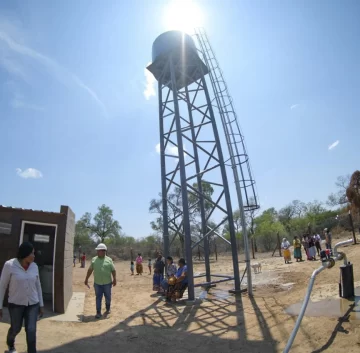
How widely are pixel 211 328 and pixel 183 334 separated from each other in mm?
554

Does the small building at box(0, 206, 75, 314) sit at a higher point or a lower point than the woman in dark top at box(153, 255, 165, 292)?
higher

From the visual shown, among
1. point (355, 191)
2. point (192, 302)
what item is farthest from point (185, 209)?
point (355, 191)

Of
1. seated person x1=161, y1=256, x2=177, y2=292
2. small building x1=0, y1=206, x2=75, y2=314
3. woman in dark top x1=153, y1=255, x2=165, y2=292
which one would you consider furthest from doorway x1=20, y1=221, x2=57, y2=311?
woman in dark top x1=153, y1=255, x2=165, y2=292

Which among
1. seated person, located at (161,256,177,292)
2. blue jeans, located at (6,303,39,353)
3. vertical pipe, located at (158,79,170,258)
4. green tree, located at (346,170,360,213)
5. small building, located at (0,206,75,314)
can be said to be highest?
green tree, located at (346,170,360,213)

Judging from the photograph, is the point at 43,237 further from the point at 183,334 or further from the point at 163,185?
the point at 183,334

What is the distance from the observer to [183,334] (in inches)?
220

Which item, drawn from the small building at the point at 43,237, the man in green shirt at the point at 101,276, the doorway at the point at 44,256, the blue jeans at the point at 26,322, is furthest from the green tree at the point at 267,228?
the blue jeans at the point at 26,322

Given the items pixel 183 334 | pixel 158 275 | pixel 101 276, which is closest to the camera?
pixel 183 334

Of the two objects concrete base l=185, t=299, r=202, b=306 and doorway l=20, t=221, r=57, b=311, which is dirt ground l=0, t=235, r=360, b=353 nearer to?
concrete base l=185, t=299, r=202, b=306

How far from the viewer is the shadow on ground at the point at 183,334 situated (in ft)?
15.5

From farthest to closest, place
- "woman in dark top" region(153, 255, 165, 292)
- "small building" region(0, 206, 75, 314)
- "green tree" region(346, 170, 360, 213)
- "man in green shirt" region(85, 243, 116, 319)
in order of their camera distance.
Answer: "green tree" region(346, 170, 360, 213), "woman in dark top" region(153, 255, 165, 292), "man in green shirt" region(85, 243, 116, 319), "small building" region(0, 206, 75, 314)

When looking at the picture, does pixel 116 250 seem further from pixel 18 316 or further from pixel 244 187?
pixel 18 316

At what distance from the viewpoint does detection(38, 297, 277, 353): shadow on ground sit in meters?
4.73

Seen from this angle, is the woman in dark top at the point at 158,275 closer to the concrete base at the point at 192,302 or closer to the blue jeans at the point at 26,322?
the concrete base at the point at 192,302
